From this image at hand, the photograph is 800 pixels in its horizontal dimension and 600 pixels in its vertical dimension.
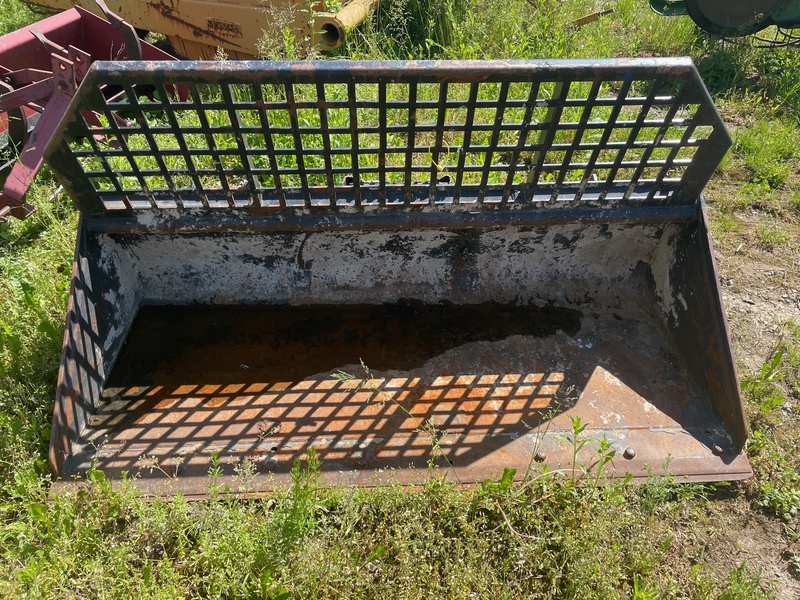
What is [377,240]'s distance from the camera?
2654 mm

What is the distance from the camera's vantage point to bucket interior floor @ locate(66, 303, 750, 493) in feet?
7.16

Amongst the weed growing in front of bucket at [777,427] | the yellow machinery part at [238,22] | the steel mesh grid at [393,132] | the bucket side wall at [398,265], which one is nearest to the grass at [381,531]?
the weed growing in front of bucket at [777,427]

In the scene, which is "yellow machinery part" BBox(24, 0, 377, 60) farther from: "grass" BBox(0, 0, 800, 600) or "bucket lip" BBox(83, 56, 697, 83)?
"grass" BBox(0, 0, 800, 600)

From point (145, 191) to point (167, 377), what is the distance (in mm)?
856

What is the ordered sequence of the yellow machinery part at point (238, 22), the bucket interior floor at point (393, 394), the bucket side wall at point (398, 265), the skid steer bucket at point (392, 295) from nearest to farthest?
the skid steer bucket at point (392, 295) < the bucket interior floor at point (393, 394) < the bucket side wall at point (398, 265) < the yellow machinery part at point (238, 22)

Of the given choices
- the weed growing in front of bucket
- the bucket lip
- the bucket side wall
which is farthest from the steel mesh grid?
the weed growing in front of bucket

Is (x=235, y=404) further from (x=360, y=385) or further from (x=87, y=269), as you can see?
(x=87, y=269)

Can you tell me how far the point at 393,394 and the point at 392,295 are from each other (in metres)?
0.60

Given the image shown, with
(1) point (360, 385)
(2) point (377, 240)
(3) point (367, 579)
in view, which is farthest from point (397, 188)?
(3) point (367, 579)

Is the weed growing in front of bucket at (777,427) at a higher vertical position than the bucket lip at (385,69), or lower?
lower

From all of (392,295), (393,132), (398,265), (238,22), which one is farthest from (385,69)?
(238,22)

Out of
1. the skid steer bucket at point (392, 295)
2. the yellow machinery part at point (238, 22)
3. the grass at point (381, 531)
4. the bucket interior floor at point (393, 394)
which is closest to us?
the grass at point (381, 531)

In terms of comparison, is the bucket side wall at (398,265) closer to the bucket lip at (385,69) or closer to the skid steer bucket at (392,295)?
the skid steer bucket at (392,295)

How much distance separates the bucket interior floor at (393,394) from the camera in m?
2.18
